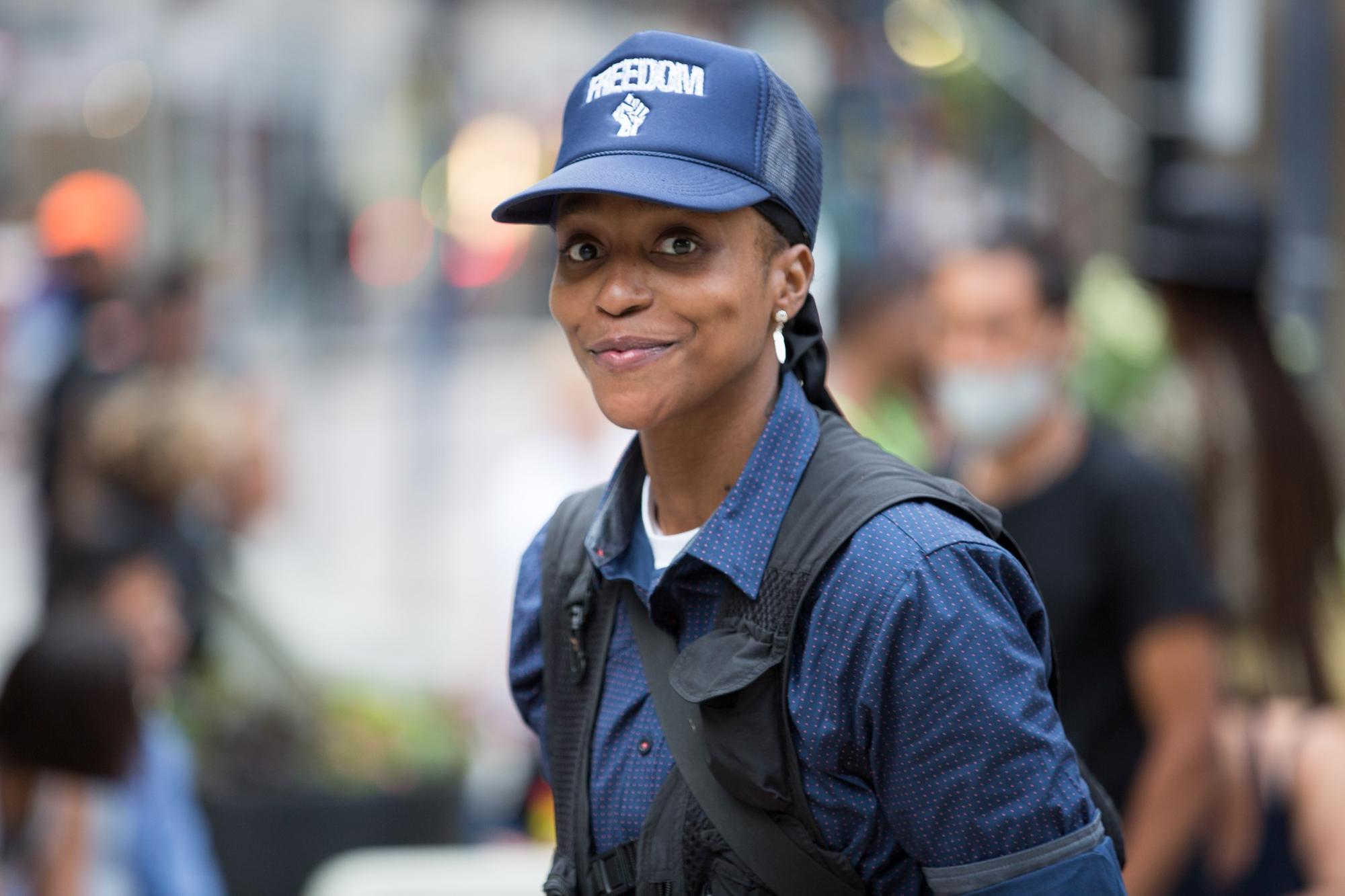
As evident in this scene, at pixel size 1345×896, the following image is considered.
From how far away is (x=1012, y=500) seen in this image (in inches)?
162

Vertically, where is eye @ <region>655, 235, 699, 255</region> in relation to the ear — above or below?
above

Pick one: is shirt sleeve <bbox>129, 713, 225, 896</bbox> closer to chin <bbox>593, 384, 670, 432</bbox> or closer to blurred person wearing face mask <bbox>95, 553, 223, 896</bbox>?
blurred person wearing face mask <bbox>95, 553, 223, 896</bbox>

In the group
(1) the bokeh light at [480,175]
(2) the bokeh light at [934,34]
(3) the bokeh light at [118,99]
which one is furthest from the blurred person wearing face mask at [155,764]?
(3) the bokeh light at [118,99]

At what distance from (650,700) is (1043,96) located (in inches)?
380

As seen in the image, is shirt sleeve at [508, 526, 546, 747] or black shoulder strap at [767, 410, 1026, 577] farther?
shirt sleeve at [508, 526, 546, 747]

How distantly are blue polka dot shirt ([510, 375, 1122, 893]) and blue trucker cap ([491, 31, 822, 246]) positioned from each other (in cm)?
41

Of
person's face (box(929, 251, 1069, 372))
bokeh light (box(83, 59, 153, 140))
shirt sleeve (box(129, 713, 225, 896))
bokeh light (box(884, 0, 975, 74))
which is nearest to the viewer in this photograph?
person's face (box(929, 251, 1069, 372))

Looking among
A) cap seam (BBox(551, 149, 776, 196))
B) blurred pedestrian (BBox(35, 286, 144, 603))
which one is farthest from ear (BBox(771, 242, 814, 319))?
blurred pedestrian (BBox(35, 286, 144, 603))

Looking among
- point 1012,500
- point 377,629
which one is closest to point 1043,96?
point 377,629

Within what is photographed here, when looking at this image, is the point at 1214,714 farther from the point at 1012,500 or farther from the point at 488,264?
the point at 488,264

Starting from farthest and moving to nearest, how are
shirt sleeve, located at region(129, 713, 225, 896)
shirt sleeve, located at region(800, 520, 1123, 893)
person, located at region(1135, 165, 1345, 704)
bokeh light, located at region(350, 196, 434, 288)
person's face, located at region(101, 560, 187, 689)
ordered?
1. bokeh light, located at region(350, 196, 434, 288)
2. person's face, located at region(101, 560, 187, 689)
3. shirt sleeve, located at region(129, 713, 225, 896)
4. person, located at region(1135, 165, 1345, 704)
5. shirt sleeve, located at region(800, 520, 1123, 893)

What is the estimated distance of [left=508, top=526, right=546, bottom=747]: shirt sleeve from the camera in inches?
93.3

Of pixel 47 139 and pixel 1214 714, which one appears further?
pixel 47 139

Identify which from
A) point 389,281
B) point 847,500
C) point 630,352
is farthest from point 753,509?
point 389,281
